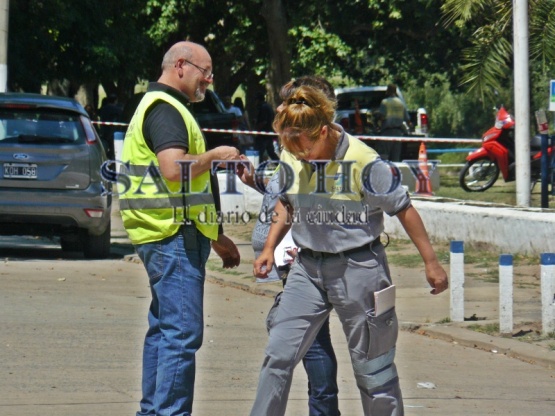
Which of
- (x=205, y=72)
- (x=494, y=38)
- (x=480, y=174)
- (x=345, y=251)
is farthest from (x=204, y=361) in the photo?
(x=480, y=174)

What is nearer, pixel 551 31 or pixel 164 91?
pixel 164 91

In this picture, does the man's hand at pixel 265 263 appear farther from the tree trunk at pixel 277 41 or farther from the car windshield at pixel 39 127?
the tree trunk at pixel 277 41

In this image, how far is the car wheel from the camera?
44.8 ft

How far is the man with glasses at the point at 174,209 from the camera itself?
564 cm

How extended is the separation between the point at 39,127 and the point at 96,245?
158 cm

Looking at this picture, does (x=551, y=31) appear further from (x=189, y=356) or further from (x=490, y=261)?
(x=189, y=356)

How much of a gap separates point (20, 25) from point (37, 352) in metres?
16.5

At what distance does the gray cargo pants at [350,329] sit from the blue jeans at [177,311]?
45cm

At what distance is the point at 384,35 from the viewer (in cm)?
3556

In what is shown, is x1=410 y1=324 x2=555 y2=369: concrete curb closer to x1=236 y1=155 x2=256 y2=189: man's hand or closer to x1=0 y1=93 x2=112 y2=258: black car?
x1=236 y1=155 x2=256 y2=189: man's hand

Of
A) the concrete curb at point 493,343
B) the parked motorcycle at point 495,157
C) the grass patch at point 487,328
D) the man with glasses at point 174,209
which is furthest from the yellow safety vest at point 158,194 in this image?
the parked motorcycle at point 495,157

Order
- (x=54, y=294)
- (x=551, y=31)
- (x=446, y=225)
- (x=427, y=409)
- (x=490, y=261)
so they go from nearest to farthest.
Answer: (x=427, y=409) → (x=54, y=294) → (x=490, y=261) → (x=446, y=225) → (x=551, y=31)

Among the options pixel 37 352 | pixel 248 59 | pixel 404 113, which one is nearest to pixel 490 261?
pixel 37 352

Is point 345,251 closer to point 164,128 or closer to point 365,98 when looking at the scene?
point 164,128
